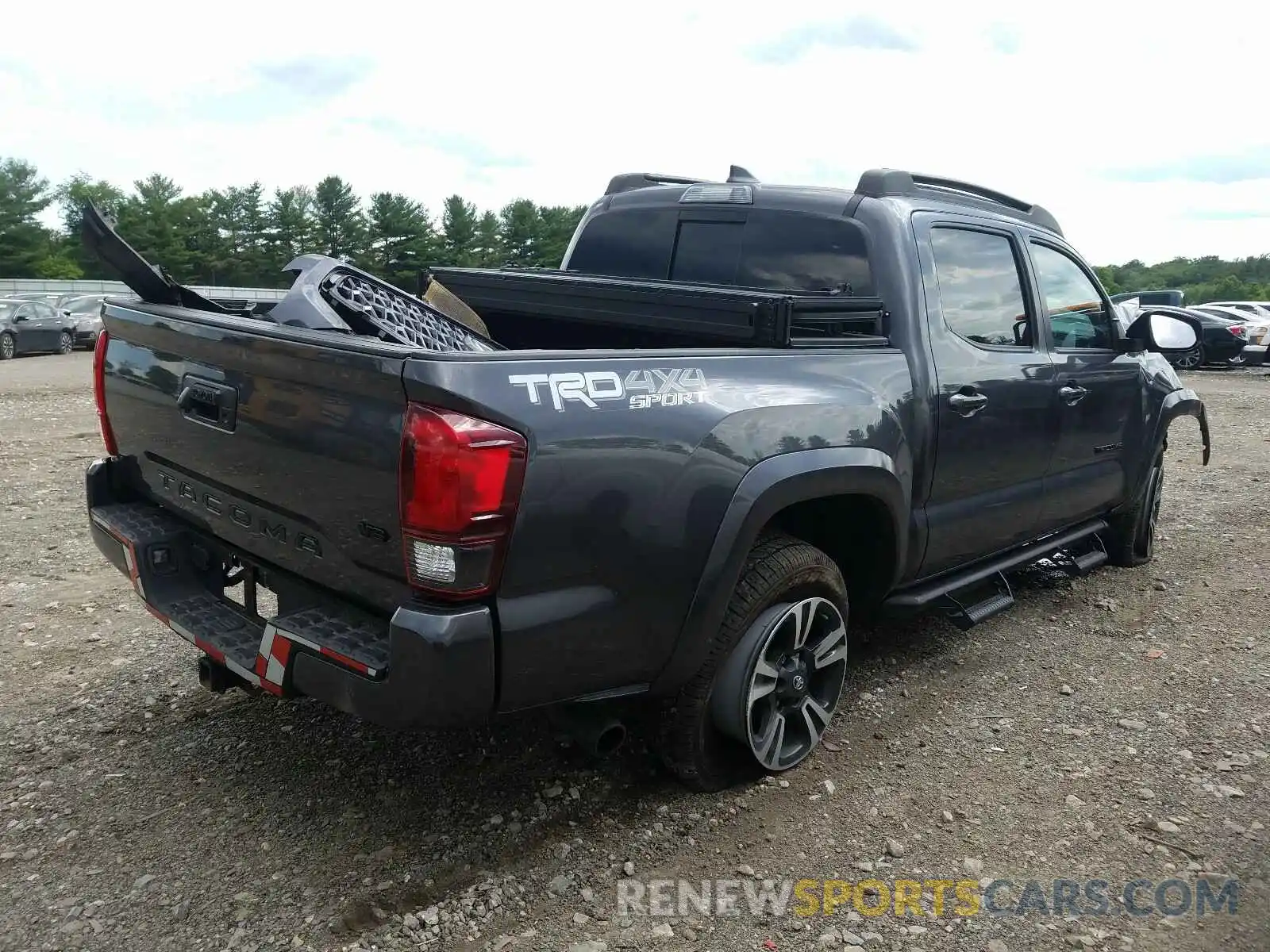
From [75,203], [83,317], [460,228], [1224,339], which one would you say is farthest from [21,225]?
[1224,339]

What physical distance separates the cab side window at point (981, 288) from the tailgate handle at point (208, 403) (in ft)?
8.50

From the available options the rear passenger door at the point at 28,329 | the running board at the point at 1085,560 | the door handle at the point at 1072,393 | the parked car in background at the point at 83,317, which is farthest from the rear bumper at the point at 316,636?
the parked car in background at the point at 83,317

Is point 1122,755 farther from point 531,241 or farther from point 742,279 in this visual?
point 531,241

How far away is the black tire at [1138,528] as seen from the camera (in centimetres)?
573

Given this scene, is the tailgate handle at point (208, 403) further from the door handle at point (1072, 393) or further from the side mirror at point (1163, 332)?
the side mirror at point (1163, 332)

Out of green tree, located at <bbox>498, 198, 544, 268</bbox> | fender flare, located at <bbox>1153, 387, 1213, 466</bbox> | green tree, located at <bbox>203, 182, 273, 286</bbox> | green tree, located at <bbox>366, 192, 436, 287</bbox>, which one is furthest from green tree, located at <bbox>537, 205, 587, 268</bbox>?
fender flare, located at <bbox>1153, 387, 1213, 466</bbox>

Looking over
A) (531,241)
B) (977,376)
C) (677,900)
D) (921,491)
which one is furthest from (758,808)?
(531,241)

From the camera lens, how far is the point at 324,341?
246 cm

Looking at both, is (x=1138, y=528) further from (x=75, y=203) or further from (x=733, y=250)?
(x=75, y=203)

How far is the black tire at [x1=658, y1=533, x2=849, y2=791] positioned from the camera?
9.88 ft

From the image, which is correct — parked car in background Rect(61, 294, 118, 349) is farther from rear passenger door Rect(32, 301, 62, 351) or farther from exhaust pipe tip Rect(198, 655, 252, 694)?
exhaust pipe tip Rect(198, 655, 252, 694)

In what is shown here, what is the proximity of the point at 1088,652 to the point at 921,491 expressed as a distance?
1586 millimetres

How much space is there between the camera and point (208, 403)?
2865mm

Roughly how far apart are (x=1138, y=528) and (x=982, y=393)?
Result: 261 centimetres
